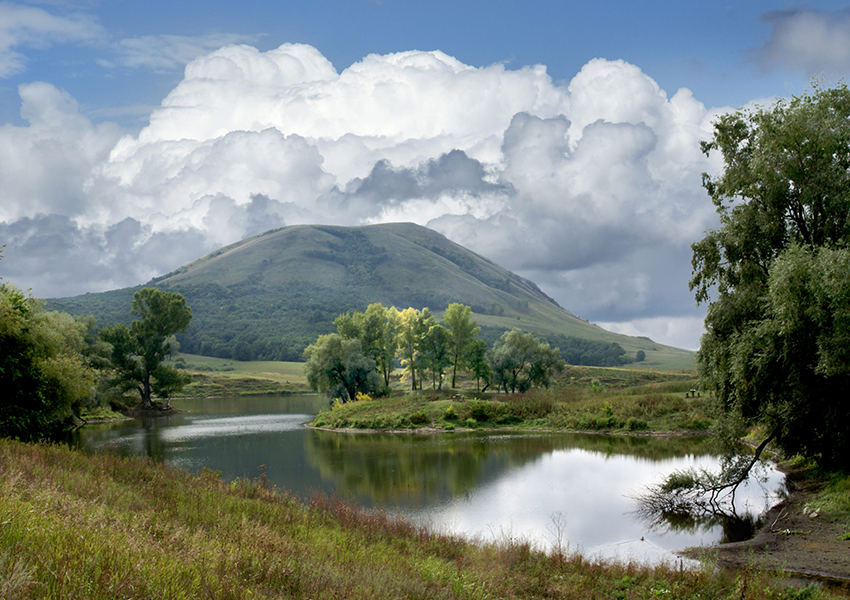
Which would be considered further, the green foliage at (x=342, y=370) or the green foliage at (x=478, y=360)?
the green foliage at (x=478, y=360)

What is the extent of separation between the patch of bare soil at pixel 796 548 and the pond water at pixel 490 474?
1.43 meters

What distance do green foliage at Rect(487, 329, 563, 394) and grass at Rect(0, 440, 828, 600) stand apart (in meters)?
59.4

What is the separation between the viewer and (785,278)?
1650 cm

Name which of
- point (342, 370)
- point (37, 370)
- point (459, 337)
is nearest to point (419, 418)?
point (342, 370)

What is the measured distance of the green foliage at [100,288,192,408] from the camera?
74.1 m

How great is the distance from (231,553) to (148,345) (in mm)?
76979

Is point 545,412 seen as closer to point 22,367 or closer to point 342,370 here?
point 342,370

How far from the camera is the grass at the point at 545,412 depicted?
44.8 metres

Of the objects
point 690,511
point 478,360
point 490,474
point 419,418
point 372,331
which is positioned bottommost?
point 419,418

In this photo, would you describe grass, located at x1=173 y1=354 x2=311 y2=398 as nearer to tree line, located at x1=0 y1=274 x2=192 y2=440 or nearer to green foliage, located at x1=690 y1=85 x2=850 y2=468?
tree line, located at x1=0 y1=274 x2=192 y2=440

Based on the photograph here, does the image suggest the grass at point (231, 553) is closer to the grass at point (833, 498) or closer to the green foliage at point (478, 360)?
the grass at point (833, 498)

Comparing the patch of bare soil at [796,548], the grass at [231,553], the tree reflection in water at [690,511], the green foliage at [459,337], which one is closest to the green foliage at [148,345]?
the green foliage at [459,337]

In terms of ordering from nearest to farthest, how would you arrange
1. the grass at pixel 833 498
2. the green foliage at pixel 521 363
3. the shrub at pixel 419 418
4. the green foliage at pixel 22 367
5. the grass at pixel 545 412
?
the grass at pixel 833 498 < the green foliage at pixel 22 367 < the grass at pixel 545 412 < the shrub at pixel 419 418 < the green foliage at pixel 521 363

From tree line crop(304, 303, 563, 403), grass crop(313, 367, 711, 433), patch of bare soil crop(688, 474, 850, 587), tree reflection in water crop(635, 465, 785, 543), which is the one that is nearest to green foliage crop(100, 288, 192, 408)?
tree line crop(304, 303, 563, 403)
